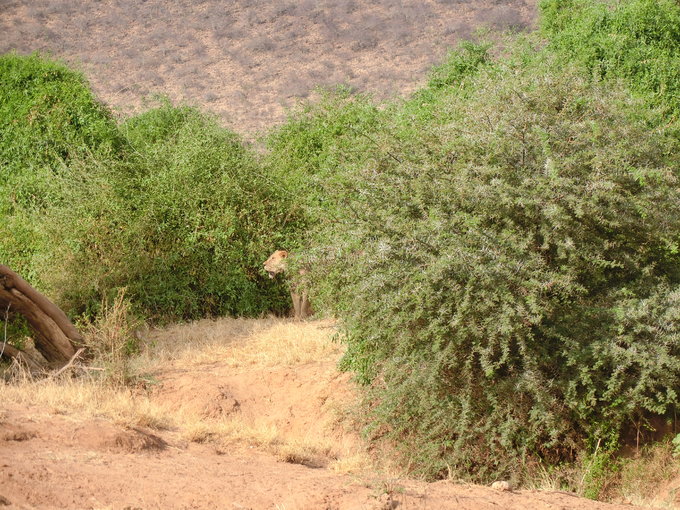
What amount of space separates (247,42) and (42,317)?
66.0 feet

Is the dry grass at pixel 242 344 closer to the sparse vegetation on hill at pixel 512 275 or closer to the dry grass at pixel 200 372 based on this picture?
the dry grass at pixel 200 372

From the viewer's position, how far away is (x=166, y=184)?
13281 mm

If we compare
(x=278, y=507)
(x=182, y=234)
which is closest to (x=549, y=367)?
(x=278, y=507)

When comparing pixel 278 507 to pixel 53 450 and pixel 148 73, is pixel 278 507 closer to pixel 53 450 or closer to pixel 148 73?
pixel 53 450

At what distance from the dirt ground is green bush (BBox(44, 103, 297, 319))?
1.10 m

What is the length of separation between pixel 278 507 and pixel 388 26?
25.0 metres

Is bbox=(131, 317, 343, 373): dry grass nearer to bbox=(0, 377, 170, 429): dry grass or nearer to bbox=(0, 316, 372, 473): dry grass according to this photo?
bbox=(0, 316, 372, 473): dry grass

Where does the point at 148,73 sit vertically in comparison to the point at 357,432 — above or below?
above

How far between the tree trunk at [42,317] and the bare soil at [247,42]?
15.7 m

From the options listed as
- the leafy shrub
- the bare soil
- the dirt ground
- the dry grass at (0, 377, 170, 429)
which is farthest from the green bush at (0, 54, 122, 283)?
the bare soil

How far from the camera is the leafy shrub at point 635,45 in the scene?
1218cm

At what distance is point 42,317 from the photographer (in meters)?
9.88

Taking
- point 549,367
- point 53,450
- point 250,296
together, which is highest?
point 53,450

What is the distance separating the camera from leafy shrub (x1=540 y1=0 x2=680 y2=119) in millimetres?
12180
